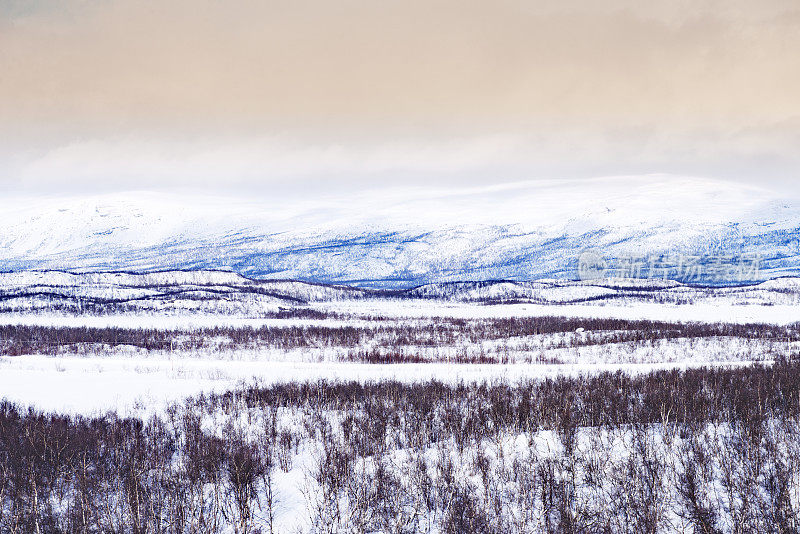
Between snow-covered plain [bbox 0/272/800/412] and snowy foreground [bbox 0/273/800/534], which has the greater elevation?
snowy foreground [bbox 0/273/800/534]

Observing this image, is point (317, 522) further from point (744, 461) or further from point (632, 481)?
point (744, 461)

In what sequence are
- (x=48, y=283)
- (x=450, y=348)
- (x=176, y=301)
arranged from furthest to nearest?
1. (x=48, y=283)
2. (x=176, y=301)
3. (x=450, y=348)

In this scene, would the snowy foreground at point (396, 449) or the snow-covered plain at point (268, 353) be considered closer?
the snowy foreground at point (396, 449)

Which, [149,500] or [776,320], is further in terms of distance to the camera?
[776,320]

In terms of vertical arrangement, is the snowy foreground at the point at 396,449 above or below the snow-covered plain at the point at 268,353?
above

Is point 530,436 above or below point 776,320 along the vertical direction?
above

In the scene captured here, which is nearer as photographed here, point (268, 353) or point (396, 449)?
point (396, 449)

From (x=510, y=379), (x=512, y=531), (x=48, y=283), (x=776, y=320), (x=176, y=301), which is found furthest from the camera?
(x=48, y=283)

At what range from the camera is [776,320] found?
201 feet

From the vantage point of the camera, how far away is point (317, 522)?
9.34 m

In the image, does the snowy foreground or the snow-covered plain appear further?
the snow-covered plain

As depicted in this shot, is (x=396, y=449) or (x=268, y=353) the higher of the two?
(x=396, y=449)

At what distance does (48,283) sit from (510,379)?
116m

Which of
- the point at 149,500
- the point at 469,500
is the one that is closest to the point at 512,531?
the point at 469,500
